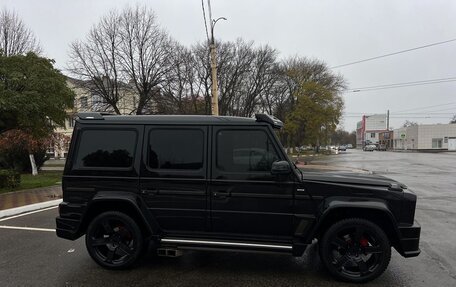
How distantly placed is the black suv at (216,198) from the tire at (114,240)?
0.01 m

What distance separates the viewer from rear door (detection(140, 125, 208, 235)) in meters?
5.09

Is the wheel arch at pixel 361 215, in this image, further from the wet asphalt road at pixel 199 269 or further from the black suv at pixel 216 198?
the wet asphalt road at pixel 199 269

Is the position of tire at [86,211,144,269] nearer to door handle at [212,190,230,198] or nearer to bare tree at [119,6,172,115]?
door handle at [212,190,230,198]

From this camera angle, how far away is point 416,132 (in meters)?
87.1

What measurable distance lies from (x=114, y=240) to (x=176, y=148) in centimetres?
159

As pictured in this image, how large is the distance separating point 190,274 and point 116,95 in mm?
30133

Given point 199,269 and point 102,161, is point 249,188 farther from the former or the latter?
point 102,161

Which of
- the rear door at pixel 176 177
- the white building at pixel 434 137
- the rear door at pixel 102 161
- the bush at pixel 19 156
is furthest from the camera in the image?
the white building at pixel 434 137

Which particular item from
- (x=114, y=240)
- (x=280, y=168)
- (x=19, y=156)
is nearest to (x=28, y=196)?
(x=114, y=240)

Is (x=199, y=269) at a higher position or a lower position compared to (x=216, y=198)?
lower

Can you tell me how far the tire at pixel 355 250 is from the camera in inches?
189

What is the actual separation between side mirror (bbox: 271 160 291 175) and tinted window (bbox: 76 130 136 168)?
1903mm

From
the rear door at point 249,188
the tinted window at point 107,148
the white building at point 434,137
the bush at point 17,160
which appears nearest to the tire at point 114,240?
the tinted window at point 107,148

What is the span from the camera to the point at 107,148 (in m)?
5.31
